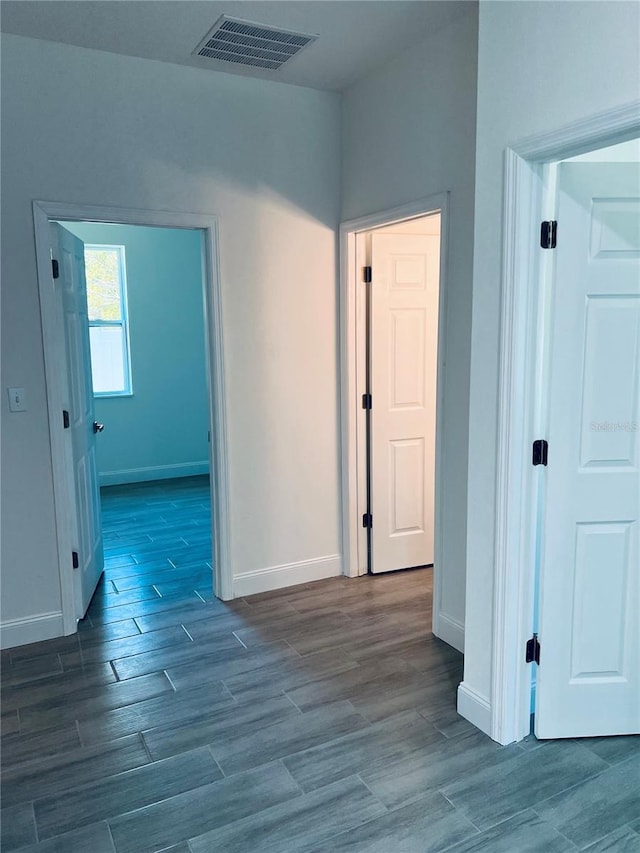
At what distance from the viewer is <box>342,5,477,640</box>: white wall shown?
290 centimetres

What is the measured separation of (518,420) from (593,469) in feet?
1.06

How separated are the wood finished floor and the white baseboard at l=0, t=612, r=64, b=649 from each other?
2.4 inches

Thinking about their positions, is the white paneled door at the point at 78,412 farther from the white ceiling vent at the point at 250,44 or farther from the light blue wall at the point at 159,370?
the light blue wall at the point at 159,370

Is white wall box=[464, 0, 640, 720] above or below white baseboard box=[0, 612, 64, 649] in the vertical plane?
above

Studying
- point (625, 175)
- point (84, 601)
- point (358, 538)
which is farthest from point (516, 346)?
point (84, 601)

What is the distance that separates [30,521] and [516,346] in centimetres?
243

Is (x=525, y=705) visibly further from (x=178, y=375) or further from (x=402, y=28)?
(x=178, y=375)

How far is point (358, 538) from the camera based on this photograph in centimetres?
409

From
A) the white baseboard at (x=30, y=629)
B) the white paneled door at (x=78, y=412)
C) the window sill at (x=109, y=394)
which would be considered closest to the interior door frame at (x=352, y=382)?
the white paneled door at (x=78, y=412)

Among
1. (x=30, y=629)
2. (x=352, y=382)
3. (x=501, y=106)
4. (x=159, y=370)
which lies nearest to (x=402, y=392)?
(x=352, y=382)

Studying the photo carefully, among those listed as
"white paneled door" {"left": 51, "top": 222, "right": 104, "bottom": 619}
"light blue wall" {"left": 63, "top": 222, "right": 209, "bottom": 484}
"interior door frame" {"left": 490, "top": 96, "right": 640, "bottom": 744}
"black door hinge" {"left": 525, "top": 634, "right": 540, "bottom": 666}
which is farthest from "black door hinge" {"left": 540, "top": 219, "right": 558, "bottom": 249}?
"light blue wall" {"left": 63, "top": 222, "right": 209, "bottom": 484}

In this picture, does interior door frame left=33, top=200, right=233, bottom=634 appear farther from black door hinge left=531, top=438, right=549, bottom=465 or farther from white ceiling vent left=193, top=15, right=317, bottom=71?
black door hinge left=531, top=438, right=549, bottom=465

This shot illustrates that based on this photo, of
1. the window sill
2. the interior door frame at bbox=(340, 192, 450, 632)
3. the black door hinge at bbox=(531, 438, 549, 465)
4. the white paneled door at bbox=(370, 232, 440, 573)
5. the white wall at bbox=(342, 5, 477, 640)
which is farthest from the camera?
the window sill

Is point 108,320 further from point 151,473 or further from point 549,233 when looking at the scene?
point 549,233
